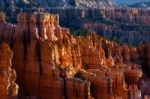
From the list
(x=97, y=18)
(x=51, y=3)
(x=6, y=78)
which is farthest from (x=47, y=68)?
(x=51, y=3)

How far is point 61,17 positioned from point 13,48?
269 ft

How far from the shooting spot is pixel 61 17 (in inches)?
4683

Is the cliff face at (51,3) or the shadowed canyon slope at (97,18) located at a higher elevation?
the cliff face at (51,3)

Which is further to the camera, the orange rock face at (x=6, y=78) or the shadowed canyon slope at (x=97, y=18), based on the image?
the shadowed canyon slope at (x=97, y=18)

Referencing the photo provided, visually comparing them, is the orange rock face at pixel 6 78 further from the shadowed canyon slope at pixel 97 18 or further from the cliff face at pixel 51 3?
the cliff face at pixel 51 3

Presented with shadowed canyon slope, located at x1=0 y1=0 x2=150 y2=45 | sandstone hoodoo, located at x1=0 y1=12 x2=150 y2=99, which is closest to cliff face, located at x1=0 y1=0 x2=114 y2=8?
shadowed canyon slope, located at x1=0 y1=0 x2=150 y2=45

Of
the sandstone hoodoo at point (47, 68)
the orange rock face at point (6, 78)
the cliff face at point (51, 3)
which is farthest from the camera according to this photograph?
the cliff face at point (51, 3)

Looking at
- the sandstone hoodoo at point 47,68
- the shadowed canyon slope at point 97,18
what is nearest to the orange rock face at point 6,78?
the sandstone hoodoo at point 47,68

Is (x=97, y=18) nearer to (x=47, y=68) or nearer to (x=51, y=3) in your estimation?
(x=51, y=3)

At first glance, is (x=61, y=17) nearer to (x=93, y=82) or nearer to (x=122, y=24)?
(x=122, y=24)

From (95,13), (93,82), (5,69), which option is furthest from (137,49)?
(95,13)

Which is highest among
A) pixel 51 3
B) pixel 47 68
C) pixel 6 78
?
pixel 51 3

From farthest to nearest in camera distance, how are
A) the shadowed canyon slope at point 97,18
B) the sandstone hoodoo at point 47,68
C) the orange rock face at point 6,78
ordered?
1. the shadowed canyon slope at point 97,18
2. the sandstone hoodoo at point 47,68
3. the orange rock face at point 6,78

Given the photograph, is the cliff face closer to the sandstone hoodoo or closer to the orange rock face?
the sandstone hoodoo
